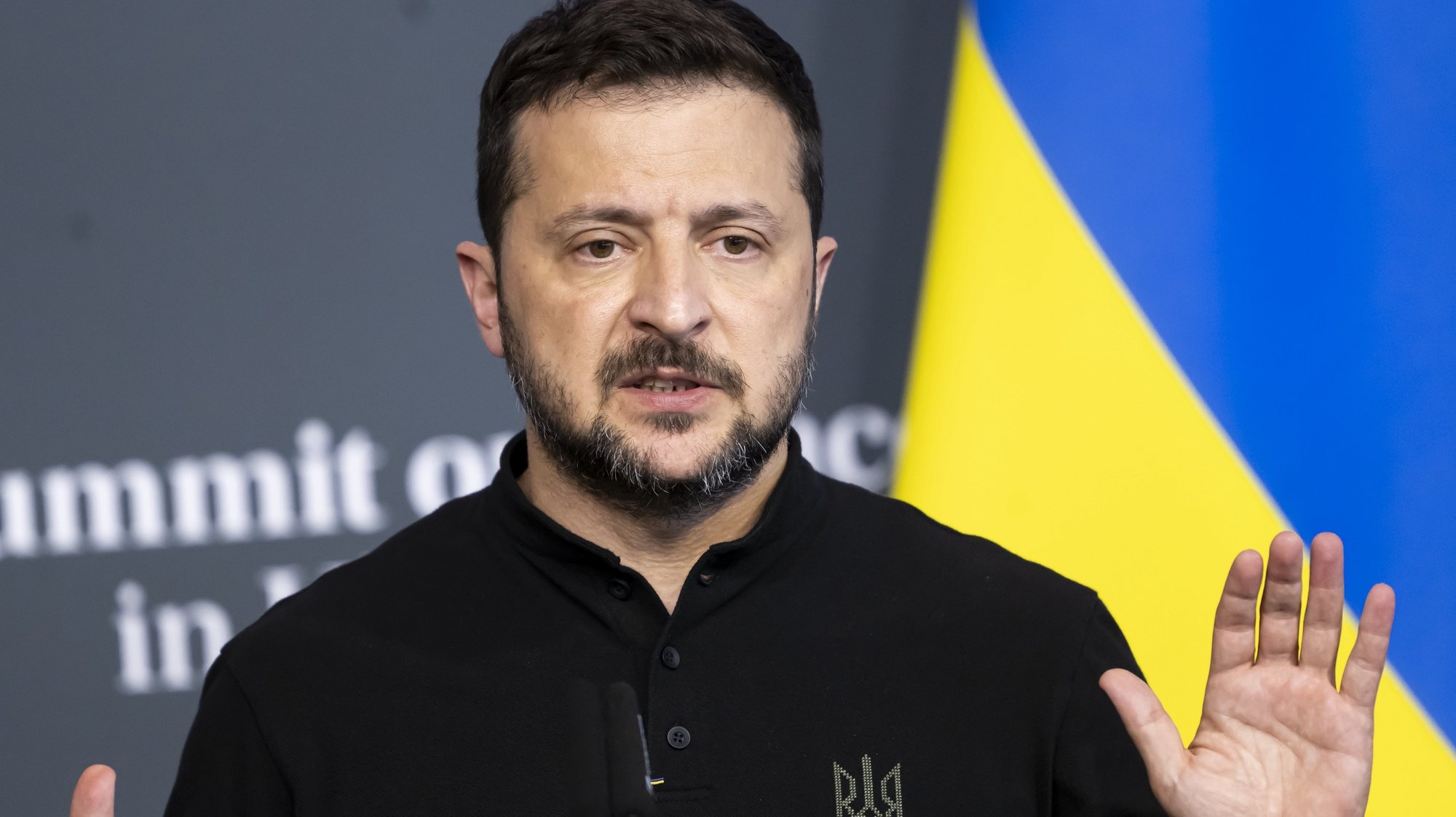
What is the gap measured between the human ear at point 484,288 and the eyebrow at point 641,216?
0.61 ft

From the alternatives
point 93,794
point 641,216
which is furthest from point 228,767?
point 641,216

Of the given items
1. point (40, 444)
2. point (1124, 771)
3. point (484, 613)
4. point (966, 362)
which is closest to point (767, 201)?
point (484, 613)

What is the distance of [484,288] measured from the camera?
5.55 feet

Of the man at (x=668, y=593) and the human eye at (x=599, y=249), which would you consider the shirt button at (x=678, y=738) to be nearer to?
the man at (x=668, y=593)

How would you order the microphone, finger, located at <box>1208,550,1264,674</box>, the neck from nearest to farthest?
the microphone < finger, located at <box>1208,550,1264,674</box> < the neck

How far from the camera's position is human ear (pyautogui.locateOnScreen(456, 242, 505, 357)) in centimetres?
167

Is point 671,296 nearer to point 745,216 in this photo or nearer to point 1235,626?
point 745,216

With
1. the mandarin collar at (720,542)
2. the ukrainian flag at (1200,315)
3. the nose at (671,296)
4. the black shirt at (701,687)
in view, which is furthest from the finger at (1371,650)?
the ukrainian flag at (1200,315)

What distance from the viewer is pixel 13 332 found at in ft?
7.39

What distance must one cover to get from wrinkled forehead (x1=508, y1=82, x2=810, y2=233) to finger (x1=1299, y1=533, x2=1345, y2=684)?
2.05ft

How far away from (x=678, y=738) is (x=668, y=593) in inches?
8.0

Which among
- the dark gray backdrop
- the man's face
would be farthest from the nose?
Answer: the dark gray backdrop

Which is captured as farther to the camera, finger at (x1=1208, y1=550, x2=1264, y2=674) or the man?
the man

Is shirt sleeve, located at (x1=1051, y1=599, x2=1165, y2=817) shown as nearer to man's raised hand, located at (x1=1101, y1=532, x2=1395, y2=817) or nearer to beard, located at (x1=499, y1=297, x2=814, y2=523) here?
man's raised hand, located at (x1=1101, y1=532, x2=1395, y2=817)
